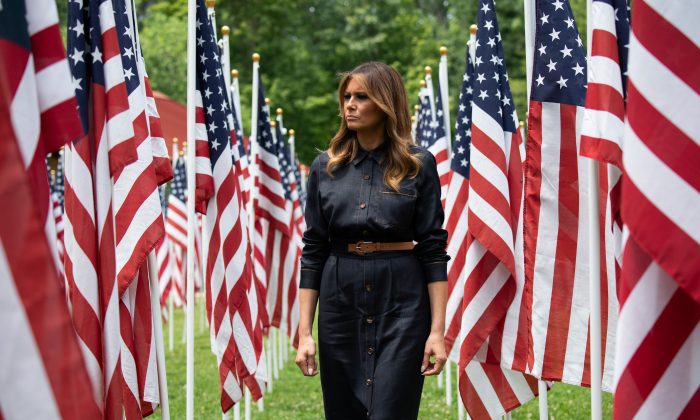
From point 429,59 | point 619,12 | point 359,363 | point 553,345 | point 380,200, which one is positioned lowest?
point 429,59

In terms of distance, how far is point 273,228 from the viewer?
41.2ft

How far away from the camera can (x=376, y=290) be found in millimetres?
4824

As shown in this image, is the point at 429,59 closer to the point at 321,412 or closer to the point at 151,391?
the point at 321,412

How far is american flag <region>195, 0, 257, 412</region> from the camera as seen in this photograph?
7.55 meters

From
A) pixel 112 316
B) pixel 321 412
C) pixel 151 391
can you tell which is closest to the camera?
pixel 112 316

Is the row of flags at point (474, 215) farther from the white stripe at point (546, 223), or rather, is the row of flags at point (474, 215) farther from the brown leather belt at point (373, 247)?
the brown leather belt at point (373, 247)

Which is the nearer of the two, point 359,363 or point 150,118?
point 359,363

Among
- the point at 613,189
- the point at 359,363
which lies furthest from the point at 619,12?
the point at 359,363

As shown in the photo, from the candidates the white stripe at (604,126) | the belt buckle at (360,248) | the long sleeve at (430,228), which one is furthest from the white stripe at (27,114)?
the white stripe at (604,126)

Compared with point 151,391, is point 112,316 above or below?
above

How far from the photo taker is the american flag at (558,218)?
620 centimetres

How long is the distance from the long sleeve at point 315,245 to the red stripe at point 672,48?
1.88 meters

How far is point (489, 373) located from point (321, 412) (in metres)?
3.45

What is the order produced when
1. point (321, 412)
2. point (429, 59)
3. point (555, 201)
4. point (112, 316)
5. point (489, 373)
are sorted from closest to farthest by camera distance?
point (112, 316)
point (555, 201)
point (489, 373)
point (321, 412)
point (429, 59)
